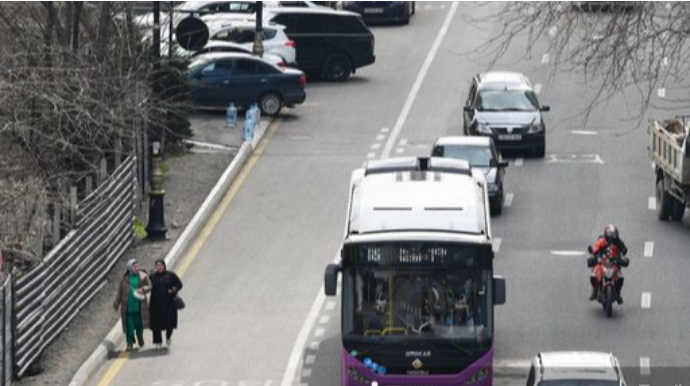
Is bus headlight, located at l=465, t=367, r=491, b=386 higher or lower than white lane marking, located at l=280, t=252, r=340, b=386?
higher

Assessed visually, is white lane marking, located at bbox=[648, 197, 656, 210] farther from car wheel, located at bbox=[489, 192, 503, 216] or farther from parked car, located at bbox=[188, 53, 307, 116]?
parked car, located at bbox=[188, 53, 307, 116]

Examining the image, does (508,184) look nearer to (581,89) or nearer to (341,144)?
→ (341,144)

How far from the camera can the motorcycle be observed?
3459cm

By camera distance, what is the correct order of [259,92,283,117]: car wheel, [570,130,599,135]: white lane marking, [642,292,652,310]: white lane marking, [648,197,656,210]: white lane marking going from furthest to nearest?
[259,92,283,117]: car wheel, [570,130,599,135]: white lane marking, [648,197,656,210]: white lane marking, [642,292,652,310]: white lane marking

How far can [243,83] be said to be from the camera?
174ft

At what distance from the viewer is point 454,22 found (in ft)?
226

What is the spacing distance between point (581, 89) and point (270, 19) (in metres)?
8.91

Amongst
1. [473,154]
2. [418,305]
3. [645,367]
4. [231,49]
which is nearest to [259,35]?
[231,49]

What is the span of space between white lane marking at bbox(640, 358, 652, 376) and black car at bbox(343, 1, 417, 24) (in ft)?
121

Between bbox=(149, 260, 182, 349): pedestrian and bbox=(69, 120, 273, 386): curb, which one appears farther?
bbox=(149, 260, 182, 349): pedestrian

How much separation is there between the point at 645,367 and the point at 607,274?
3471 millimetres

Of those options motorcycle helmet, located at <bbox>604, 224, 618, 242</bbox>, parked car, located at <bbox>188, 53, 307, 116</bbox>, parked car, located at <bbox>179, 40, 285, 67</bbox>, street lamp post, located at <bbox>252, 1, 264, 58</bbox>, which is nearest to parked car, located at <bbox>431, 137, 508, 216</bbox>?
motorcycle helmet, located at <bbox>604, 224, 618, 242</bbox>

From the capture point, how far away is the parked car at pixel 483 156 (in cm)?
4297

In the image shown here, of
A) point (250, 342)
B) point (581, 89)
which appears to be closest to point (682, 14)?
point (250, 342)
